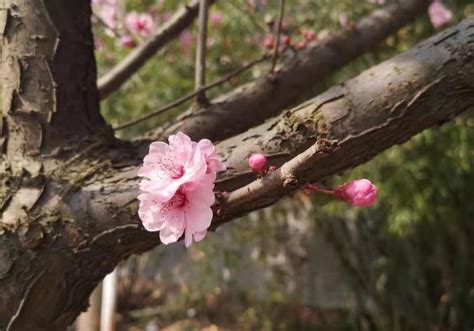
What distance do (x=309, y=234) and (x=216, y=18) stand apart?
7.02ft

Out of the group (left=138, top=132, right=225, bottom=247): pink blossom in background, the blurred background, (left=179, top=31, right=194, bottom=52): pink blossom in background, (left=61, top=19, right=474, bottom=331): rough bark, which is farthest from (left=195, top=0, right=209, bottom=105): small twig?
(left=179, top=31, right=194, bottom=52): pink blossom in background

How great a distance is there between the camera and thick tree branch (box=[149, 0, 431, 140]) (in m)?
1.25

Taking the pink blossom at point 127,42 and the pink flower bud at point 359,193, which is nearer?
the pink flower bud at point 359,193

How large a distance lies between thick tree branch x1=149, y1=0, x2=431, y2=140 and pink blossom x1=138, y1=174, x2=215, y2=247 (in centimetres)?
38

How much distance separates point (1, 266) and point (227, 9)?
1.86 metres

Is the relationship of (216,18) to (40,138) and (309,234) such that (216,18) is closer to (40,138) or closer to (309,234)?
(40,138)

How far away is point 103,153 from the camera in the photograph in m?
1.11

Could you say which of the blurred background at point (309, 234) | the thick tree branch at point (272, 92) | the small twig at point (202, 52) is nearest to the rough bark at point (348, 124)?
the thick tree branch at point (272, 92)

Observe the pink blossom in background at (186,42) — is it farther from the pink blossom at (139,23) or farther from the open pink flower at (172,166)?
the open pink flower at (172,166)

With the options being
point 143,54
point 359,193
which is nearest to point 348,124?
point 359,193

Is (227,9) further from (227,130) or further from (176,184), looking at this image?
(176,184)

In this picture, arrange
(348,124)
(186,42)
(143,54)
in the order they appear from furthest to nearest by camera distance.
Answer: (186,42) < (143,54) < (348,124)

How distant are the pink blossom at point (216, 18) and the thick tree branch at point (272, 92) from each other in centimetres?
116

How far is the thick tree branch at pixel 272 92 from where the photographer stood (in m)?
1.25
